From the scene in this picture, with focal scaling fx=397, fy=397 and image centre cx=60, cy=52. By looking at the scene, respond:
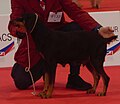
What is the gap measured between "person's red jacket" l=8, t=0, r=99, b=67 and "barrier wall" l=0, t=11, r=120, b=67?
2.74ft

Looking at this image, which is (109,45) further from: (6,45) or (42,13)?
(42,13)

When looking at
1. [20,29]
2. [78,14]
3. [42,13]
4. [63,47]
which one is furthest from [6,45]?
[63,47]

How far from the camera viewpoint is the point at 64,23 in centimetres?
360

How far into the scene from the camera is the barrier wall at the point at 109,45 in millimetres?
4352

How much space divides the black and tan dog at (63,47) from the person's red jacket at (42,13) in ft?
0.86

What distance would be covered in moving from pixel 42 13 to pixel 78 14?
1.02 ft

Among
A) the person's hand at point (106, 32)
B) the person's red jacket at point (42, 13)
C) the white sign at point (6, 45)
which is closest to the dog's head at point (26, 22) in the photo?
the person's red jacket at point (42, 13)

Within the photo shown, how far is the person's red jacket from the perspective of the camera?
3334mm

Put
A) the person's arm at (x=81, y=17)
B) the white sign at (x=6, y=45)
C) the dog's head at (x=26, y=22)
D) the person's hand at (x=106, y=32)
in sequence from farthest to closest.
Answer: the white sign at (x=6, y=45)
the person's arm at (x=81, y=17)
the person's hand at (x=106, y=32)
the dog's head at (x=26, y=22)

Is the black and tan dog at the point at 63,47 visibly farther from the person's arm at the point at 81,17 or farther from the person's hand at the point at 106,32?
the person's arm at the point at 81,17

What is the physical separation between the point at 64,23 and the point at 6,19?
95cm

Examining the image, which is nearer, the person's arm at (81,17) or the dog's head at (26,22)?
the dog's head at (26,22)

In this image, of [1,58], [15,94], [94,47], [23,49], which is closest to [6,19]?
[1,58]

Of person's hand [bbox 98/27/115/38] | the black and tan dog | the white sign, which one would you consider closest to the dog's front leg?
the black and tan dog
